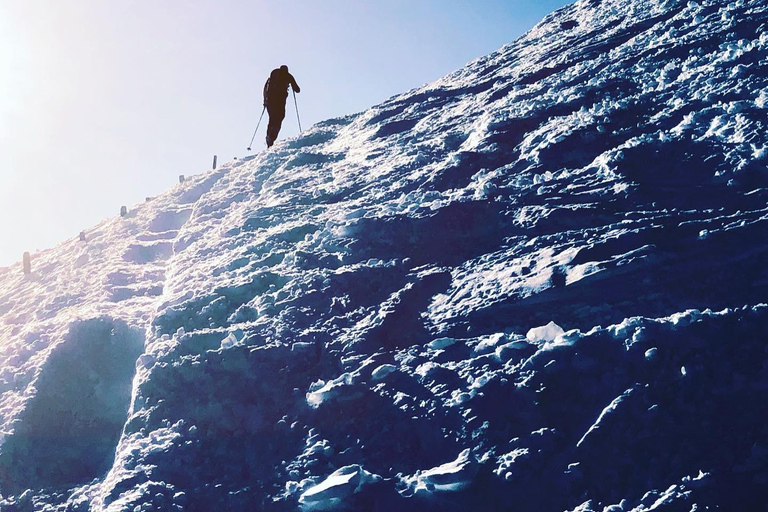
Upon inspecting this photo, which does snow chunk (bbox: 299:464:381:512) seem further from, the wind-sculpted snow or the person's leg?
the person's leg

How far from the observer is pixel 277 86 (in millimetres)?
17188

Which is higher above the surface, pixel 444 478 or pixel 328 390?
pixel 328 390

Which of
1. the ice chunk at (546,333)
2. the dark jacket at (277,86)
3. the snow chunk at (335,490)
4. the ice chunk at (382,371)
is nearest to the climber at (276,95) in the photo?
the dark jacket at (277,86)

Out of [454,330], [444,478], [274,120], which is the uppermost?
[274,120]

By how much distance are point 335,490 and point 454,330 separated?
89.3 inches

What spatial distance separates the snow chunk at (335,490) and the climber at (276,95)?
1352 centimetres

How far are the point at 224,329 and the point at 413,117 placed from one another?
8.36 metres

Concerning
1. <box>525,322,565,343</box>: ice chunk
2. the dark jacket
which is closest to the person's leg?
the dark jacket

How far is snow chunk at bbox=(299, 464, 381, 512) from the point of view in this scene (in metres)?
5.43

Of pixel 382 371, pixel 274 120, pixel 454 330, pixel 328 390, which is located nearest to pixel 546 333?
pixel 454 330

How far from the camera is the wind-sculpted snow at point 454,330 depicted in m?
5.24

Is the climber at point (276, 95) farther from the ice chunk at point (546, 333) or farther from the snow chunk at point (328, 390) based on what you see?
the ice chunk at point (546, 333)

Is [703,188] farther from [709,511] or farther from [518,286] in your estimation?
[709,511]

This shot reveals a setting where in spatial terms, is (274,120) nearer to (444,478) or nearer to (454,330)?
(454,330)
